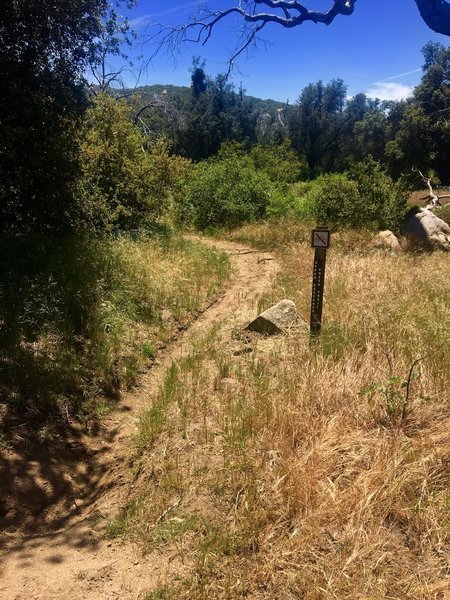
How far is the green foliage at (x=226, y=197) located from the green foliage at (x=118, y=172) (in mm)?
2560

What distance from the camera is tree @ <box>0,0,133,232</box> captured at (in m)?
6.40

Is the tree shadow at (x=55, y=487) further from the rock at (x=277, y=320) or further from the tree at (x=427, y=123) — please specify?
the tree at (x=427, y=123)

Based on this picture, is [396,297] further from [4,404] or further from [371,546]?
[4,404]

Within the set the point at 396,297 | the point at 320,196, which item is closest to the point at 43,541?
the point at 396,297

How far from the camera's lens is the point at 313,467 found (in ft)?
9.51

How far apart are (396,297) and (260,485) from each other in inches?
162

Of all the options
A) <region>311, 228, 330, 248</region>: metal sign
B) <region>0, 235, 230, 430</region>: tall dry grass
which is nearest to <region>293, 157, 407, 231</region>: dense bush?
<region>0, 235, 230, 430</region>: tall dry grass

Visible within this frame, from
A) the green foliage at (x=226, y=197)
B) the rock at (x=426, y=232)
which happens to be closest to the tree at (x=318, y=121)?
the green foliage at (x=226, y=197)

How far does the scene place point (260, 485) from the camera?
9.38 ft

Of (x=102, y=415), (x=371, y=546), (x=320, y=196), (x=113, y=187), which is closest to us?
(x=371, y=546)

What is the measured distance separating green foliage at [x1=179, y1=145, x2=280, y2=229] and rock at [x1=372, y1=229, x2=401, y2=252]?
432cm

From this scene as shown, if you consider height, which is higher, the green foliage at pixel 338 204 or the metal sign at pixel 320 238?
the green foliage at pixel 338 204

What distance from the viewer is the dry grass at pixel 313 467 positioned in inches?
91.0

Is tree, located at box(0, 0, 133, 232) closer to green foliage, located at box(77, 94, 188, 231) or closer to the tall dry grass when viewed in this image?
the tall dry grass
